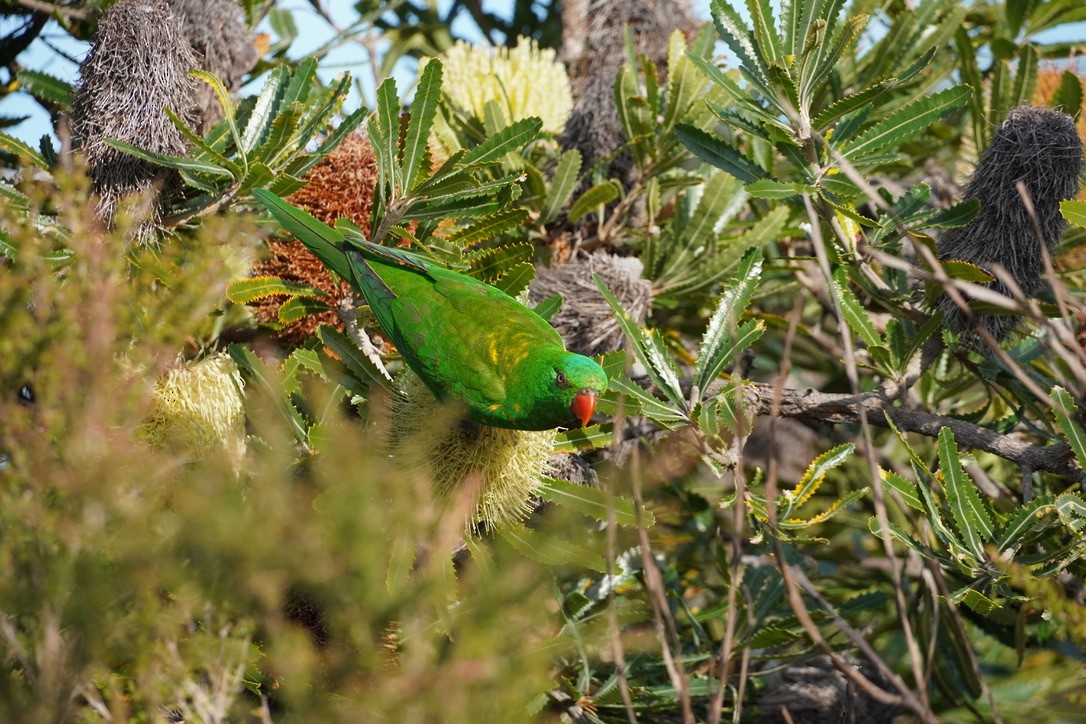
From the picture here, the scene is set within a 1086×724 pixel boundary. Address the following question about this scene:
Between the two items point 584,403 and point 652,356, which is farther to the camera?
point 652,356

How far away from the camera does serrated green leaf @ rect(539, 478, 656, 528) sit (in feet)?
6.86

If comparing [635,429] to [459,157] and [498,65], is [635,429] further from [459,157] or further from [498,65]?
[498,65]

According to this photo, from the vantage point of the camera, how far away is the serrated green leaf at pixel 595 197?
2676 millimetres

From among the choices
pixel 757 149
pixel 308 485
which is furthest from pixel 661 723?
pixel 757 149

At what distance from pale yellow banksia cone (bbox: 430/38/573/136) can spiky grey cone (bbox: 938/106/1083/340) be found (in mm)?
1329

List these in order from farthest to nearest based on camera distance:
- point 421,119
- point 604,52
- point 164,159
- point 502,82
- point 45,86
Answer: point 604,52
point 502,82
point 45,86
point 421,119
point 164,159

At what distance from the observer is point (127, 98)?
225 cm

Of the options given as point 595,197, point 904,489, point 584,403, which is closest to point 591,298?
point 595,197

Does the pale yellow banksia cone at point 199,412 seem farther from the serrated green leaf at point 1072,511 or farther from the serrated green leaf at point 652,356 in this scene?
the serrated green leaf at point 1072,511

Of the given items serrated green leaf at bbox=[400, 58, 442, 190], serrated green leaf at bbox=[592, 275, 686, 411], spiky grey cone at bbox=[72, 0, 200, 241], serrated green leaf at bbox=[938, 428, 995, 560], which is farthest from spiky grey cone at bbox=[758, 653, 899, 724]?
spiky grey cone at bbox=[72, 0, 200, 241]

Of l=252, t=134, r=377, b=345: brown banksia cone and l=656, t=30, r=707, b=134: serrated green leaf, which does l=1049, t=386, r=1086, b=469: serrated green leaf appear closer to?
l=656, t=30, r=707, b=134: serrated green leaf

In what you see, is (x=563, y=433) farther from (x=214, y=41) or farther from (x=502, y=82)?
(x=214, y=41)

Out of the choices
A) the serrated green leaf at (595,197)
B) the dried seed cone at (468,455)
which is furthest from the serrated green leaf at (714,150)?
the dried seed cone at (468,455)

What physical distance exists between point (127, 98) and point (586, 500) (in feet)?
4.69
